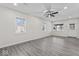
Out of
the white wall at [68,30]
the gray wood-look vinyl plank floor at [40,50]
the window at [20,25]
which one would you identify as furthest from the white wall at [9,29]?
the white wall at [68,30]

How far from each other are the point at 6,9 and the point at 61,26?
8.76 m

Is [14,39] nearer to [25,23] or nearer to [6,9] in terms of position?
[25,23]

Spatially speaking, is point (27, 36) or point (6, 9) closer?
point (6, 9)

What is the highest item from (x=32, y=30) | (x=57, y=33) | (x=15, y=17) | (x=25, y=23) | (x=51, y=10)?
(x=51, y=10)

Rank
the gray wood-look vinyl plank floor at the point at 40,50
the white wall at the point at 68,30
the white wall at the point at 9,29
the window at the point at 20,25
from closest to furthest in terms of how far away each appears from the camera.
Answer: the gray wood-look vinyl plank floor at the point at 40,50
the white wall at the point at 9,29
the window at the point at 20,25
the white wall at the point at 68,30

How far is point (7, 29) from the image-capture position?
4.52 m

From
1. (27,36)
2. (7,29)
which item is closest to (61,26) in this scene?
(27,36)

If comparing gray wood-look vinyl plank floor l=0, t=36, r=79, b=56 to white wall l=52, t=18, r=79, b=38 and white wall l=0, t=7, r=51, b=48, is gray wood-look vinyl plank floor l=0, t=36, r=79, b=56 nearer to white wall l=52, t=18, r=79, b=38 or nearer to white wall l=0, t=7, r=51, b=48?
white wall l=0, t=7, r=51, b=48

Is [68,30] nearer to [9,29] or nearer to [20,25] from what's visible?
[20,25]

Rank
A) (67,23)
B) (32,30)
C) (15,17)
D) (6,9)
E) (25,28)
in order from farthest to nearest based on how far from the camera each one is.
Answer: (67,23)
(32,30)
(25,28)
(15,17)
(6,9)

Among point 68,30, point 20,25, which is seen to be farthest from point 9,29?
point 68,30

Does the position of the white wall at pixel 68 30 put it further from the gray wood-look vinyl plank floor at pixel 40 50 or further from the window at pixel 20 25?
the window at pixel 20 25

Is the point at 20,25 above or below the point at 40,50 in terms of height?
above

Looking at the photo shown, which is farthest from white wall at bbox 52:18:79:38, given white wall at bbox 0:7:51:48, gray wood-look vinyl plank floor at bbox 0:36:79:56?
white wall at bbox 0:7:51:48
